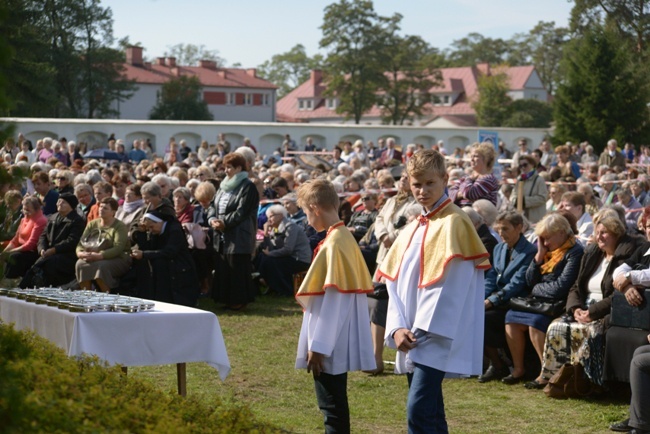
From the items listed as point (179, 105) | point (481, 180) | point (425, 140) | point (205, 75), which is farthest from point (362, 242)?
point (205, 75)

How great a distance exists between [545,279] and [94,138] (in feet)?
113

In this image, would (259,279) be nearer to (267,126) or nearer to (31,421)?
(31,421)

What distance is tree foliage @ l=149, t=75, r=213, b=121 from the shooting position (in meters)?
77.2

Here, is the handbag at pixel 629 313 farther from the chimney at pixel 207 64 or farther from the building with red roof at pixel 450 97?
the chimney at pixel 207 64

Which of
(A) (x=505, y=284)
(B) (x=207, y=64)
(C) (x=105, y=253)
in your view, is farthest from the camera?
(B) (x=207, y=64)

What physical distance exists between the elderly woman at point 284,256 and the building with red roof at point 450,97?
8387 centimetres

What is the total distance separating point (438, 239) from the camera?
16.4 ft

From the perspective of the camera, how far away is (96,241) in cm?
1205

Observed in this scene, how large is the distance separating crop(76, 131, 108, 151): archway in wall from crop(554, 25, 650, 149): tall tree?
22.1m

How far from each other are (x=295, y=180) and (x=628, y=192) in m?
5.95

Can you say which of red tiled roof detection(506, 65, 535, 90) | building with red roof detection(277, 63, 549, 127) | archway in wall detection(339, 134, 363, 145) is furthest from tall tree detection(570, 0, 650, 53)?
red tiled roof detection(506, 65, 535, 90)

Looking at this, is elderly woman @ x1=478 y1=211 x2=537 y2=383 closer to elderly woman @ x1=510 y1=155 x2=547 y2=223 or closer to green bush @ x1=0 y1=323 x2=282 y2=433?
green bush @ x1=0 y1=323 x2=282 y2=433

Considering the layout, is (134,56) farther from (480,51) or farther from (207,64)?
(480,51)

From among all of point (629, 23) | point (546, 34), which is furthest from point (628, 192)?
point (546, 34)
